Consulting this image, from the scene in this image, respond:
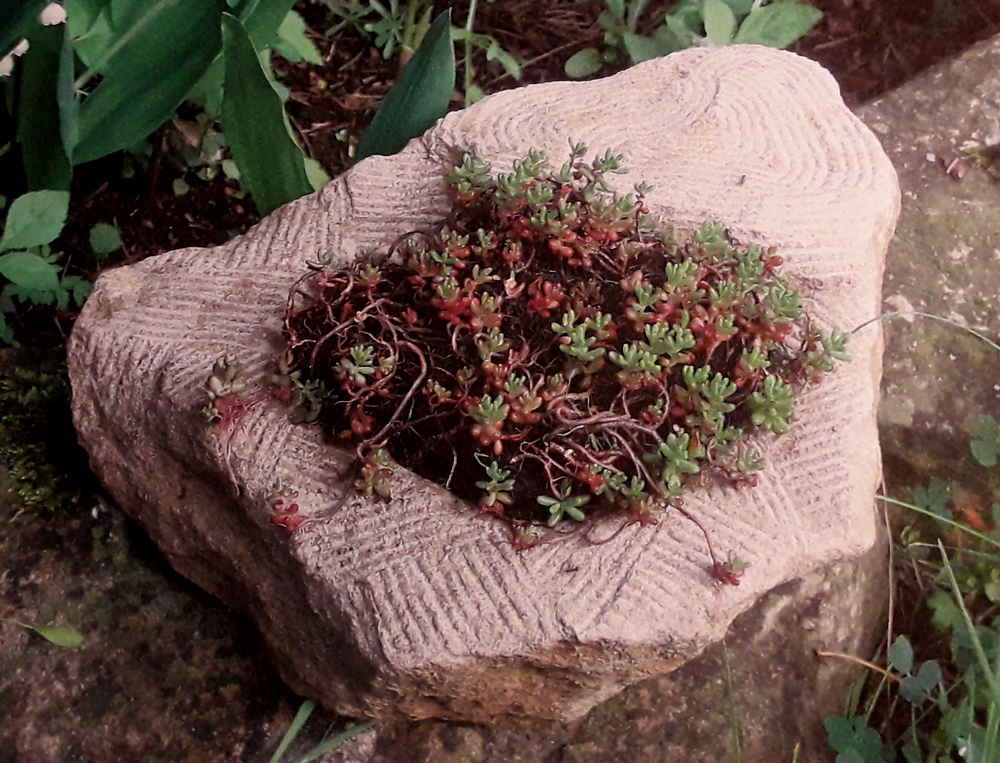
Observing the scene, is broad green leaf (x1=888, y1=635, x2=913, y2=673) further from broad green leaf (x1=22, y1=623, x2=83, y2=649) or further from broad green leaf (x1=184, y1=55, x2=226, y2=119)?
broad green leaf (x1=184, y1=55, x2=226, y2=119)

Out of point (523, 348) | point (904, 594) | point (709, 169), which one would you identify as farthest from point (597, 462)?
point (904, 594)

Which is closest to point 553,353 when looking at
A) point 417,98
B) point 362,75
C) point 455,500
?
point 455,500

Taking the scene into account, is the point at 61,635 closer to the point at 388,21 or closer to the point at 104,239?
the point at 104,239

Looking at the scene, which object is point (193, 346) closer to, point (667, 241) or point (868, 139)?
point (667, 241)

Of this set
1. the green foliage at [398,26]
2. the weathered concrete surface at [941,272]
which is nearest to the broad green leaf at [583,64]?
the green foliage at [398,26]

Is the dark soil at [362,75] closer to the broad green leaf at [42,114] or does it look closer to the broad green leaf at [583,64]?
the broad green leaf at [583,64]
